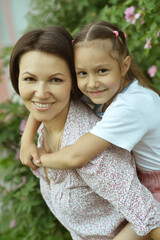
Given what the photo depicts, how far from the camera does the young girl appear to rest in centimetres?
120

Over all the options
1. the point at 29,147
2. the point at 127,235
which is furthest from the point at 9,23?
the point at 127,235

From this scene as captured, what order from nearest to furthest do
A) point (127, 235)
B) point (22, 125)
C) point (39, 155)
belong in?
point (127, 235), point (39, 155), point (22, 125)

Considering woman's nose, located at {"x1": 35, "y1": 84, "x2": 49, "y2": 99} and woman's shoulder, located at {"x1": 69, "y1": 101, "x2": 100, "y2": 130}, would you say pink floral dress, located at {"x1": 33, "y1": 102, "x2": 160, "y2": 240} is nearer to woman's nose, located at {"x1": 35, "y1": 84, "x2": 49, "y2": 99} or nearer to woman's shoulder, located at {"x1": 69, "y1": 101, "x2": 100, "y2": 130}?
woman's shoulder, located at {"x1": 69, "y1": 101, "x2": 100, "y2": 130}

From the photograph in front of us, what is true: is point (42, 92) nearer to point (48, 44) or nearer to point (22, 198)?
point (48, 44)

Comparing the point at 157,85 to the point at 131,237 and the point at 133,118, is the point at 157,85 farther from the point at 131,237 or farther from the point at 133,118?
the point at 131,237

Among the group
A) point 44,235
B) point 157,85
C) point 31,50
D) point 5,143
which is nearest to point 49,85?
point 31,50

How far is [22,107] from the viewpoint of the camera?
97.7 inches

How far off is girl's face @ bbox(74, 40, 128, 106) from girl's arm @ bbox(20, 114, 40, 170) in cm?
40

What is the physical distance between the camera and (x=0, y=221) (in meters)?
2.71

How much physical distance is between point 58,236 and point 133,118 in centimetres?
150

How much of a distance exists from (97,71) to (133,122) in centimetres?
26

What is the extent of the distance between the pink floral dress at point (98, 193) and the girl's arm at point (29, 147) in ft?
0.25

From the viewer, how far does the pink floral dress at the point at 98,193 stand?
1.21 meters

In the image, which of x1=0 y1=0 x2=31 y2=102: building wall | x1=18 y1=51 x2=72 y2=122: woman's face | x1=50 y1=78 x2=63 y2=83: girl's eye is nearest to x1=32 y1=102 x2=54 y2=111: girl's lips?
x1=18 y1=51 x2=72 y2=122: woman's face
